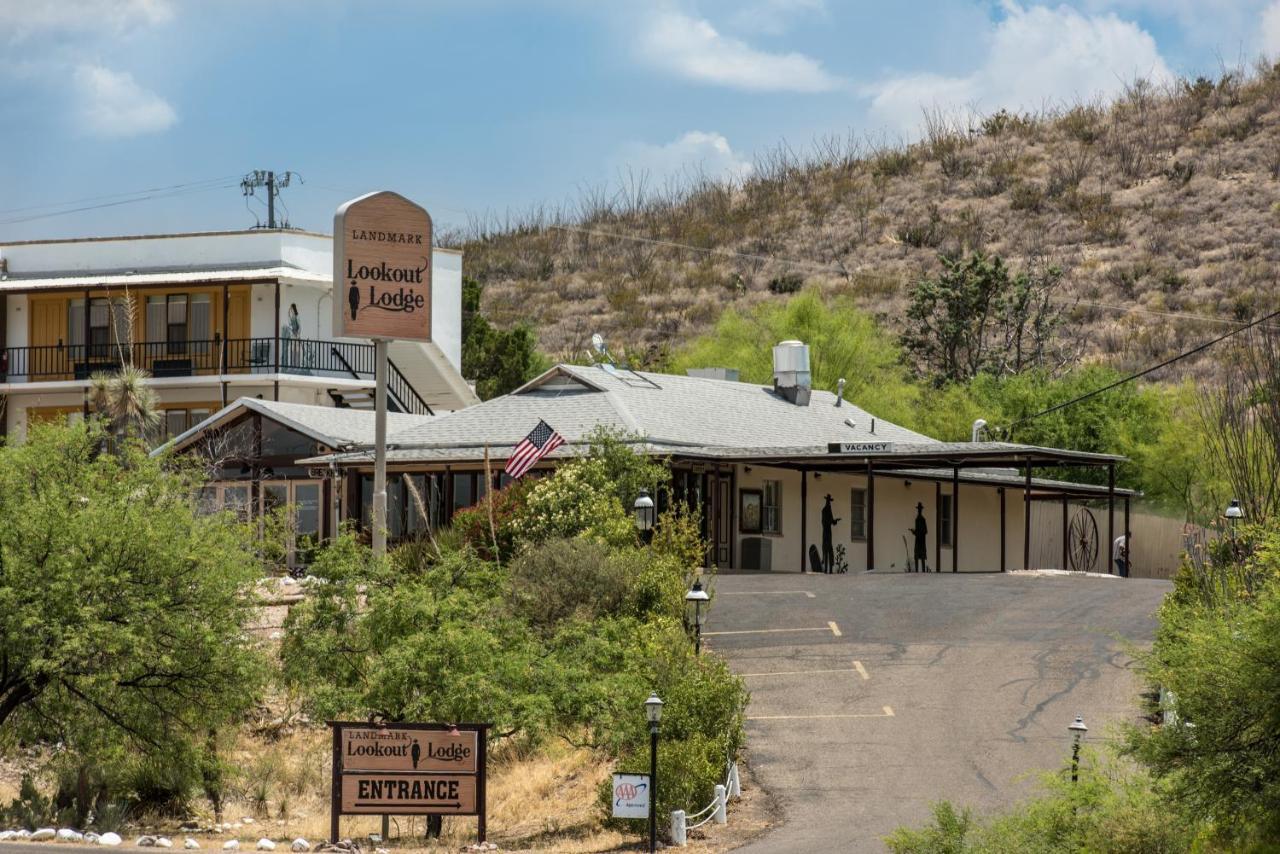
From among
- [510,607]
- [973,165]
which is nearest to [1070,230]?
[973,165]

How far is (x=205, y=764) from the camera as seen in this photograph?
2672 cm

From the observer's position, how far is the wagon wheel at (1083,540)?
2231 inches

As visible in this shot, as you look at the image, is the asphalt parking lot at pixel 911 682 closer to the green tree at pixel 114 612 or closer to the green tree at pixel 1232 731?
the green tree at pixel 1232 731

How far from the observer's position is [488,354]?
6769cm

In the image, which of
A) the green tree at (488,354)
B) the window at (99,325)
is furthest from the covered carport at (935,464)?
the window at (99,325)

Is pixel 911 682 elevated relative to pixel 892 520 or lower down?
lower down

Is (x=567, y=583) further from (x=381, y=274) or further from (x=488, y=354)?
(x=488, y=354)

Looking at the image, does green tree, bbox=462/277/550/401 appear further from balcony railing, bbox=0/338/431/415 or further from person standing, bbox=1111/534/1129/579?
person standing, bbox=1111/534/1129/579

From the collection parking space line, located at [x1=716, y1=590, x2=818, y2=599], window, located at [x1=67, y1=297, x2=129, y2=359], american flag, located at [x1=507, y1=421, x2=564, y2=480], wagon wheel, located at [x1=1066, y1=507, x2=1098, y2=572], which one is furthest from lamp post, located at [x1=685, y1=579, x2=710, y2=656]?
window, located at [x1=67, y1=297, x2=129, y2=359]

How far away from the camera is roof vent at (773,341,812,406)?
2092 inches

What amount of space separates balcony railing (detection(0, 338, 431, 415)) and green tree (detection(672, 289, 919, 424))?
571 inches

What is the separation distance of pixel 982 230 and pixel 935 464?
2635 inches

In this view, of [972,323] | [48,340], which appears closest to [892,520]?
[48,340]

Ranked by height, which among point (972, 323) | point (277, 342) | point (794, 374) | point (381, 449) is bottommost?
point (381, 449)
